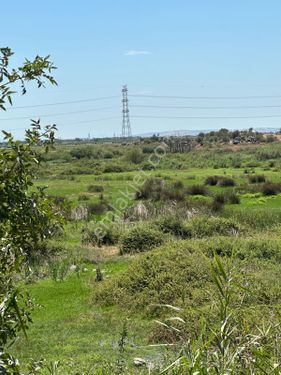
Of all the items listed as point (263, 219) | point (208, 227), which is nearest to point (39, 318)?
point (208, 227)

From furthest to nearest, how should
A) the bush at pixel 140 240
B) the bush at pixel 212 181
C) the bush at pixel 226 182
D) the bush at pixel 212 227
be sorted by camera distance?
the bush at pixel 212 181, the bush at pixel 226 182, the bush at pixel 212 227, the bush at pixel 140 240

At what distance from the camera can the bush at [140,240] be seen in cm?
1858

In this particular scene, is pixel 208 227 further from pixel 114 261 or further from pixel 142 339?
pixel 142 339

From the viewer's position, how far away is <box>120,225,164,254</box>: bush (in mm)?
18578

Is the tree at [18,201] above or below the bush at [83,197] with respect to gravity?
above

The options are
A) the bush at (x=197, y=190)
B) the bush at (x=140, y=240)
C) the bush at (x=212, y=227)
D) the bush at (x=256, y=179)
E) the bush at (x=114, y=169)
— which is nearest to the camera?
the bush at (x=140, y=240)

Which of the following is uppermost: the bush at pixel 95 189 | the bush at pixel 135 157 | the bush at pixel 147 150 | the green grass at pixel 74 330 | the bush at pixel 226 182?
the bush at pixel 147 150

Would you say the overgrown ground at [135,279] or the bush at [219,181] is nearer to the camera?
the overgrown ground at [135,279]

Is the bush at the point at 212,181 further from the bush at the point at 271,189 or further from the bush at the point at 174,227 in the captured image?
the bush at the point at 174,227

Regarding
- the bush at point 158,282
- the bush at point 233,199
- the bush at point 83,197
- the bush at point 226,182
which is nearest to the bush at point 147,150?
the bush at point 226,182

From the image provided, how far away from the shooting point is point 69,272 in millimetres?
16438

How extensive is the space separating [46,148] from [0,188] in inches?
18.3

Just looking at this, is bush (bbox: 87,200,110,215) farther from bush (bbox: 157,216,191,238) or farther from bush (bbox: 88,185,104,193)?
bush (bbox: 157,216,191,238)

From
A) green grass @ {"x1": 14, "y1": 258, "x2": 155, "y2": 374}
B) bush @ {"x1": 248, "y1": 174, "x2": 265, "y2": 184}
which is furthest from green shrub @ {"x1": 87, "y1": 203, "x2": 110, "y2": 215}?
bush @ {"x1": 248, "y1": 174, "x2": 265, "y2": 184}
